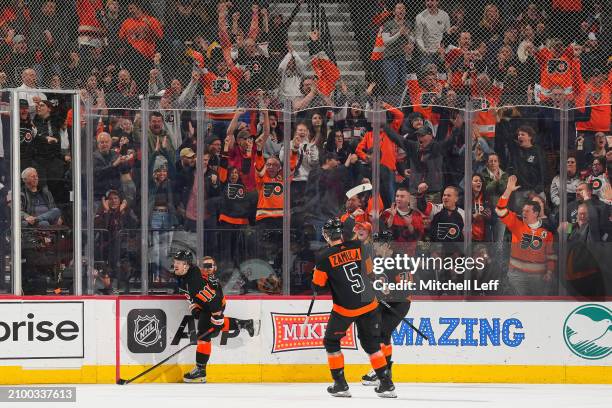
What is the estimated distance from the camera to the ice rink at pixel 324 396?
902cm

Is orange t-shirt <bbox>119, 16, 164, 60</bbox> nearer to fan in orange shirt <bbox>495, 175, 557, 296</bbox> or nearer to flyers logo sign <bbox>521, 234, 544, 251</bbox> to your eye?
fan in orange shirt <bbox>495, 175, 557, 296</bbox>

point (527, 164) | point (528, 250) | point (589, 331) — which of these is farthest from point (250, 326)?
point (589, 331)

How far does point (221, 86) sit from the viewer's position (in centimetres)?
1221

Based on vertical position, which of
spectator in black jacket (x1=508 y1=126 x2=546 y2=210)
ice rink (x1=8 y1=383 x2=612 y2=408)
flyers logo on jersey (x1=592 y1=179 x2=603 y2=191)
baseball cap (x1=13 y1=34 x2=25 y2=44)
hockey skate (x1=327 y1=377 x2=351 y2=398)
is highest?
baseball cap (x1=13 y1=34 x2=25 y2=44)

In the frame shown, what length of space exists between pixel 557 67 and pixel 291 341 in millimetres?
4318

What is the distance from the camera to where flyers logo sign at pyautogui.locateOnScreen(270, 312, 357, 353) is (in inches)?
407

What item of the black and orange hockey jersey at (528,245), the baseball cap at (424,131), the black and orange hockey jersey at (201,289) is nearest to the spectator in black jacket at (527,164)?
the black and orange hockey jersey at (528,245)

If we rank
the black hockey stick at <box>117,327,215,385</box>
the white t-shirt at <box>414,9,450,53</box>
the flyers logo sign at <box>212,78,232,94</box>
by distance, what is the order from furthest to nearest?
1. the white t-shirt at <box>414,9,450,53</box>
2. the flyers logo sign at <box>212,78,232,94</box>
3. the black hockey stick at <box>117,327,215,385</box>

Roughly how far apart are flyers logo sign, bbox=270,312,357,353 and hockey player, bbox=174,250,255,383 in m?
0.42

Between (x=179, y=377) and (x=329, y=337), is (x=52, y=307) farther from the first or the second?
(x=329, y=337)

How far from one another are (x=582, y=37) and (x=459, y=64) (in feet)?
4.37

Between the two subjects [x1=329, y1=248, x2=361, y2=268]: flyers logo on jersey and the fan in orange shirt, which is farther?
the fan in orange shirt

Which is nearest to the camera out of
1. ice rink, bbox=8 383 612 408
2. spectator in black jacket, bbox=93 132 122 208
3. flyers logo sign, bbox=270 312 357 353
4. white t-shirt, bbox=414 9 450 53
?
ice rink, bbox=8 383 612 408

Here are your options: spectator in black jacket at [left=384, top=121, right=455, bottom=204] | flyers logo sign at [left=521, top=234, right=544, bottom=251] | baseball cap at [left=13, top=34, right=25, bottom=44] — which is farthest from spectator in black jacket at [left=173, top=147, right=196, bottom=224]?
baseball cap at [left=13, top=34, right=25, bottom=44]
